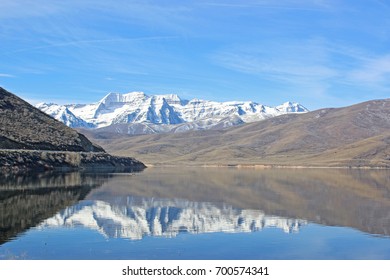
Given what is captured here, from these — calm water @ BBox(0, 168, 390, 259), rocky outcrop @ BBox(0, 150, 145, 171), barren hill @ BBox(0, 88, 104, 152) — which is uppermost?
barren hill @ BBox(0, 88, 104, 152)

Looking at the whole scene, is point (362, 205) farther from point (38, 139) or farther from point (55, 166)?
point (38, 139)

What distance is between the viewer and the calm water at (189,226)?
3797 centimetres

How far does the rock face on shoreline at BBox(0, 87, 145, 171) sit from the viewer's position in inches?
5635

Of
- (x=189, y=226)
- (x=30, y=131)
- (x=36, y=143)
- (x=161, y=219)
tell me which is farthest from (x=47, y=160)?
(x=189, y=226)

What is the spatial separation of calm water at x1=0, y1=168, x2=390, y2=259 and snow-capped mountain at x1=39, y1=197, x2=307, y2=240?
0.32ft

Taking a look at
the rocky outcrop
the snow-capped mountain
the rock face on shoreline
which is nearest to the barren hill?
the rock face on shoreline

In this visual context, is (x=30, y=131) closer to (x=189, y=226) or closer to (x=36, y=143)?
(x=36, y=143)

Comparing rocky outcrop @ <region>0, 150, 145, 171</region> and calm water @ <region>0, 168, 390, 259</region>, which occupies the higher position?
rocky outcrop @ <region>0, 150, 145, 171</region>

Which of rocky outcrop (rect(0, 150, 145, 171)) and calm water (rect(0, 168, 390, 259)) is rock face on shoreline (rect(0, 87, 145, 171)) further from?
calm water (rect(0, 168, 390, 259))

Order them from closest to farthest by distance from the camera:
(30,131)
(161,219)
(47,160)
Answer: (161,219)
(47,160)
(30,131)

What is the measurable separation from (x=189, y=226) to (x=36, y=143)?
11909 centimetres

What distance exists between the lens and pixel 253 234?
152 ft

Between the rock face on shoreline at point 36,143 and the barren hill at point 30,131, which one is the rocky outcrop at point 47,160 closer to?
the rock face on shoreline at point 36,143

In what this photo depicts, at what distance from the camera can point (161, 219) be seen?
56812mm
